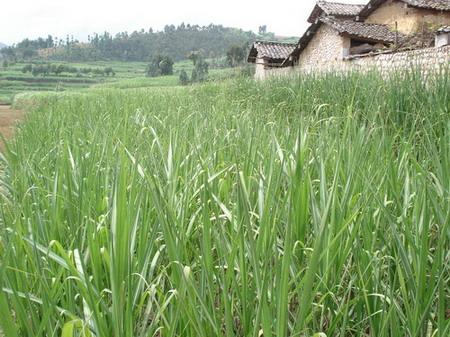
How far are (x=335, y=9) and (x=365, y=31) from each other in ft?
19.8

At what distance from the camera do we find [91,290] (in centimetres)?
81

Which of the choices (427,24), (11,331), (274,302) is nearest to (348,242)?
(274,302)

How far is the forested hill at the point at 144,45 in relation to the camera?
194 feet

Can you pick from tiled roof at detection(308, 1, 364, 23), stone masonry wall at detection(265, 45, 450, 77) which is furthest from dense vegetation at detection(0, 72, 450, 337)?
tiled roof at detection(308, 1, 364, 23)

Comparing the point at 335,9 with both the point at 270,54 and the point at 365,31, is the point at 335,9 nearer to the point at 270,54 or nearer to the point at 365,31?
the point at 270,54

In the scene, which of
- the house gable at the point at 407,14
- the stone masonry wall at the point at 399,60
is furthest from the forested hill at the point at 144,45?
the stone masonry wall at the point at 399,60

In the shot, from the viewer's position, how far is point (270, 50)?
63.7 ft

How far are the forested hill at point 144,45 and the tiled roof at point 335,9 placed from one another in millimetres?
39272

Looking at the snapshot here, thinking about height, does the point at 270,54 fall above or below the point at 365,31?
below

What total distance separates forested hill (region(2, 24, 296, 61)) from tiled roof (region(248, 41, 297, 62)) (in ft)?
126

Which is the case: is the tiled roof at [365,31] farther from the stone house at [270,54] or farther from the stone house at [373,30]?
the stone house at [270,54]

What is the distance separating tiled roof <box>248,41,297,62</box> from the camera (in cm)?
1888

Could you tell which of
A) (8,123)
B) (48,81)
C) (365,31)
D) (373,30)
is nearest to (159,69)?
(48,81)

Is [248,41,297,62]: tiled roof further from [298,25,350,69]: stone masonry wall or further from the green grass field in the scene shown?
the green grass field
